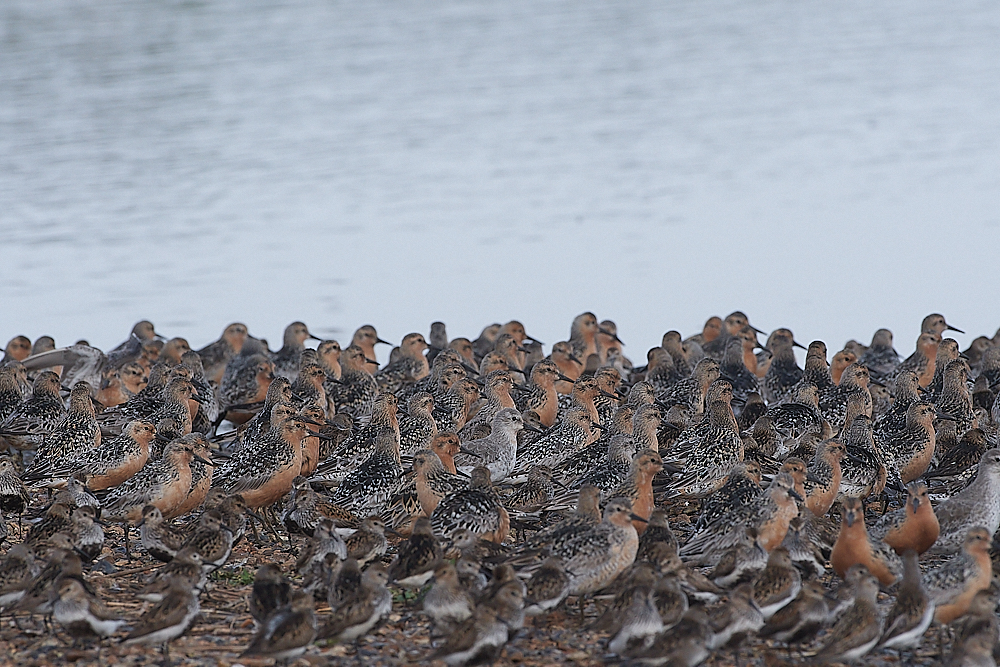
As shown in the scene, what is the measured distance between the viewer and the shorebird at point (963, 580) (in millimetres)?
7176

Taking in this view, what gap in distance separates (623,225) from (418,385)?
38.6ft

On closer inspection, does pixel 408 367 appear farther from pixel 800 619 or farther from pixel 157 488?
pixel 800 619

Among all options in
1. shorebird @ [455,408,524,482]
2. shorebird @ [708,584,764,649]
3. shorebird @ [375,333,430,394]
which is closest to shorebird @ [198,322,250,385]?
shorebird @ [375,333,430,394]

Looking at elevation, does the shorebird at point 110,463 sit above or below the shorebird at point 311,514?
above

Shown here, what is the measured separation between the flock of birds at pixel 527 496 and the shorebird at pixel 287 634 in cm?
1

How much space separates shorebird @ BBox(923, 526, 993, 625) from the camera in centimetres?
718

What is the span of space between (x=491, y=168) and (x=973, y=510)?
67.7ft

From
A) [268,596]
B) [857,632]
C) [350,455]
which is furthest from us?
[350,455]

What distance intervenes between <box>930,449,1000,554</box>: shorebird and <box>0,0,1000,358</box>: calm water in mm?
8159

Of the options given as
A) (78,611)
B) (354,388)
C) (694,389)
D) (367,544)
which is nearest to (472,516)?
(367,544)

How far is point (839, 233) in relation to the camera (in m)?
22.3

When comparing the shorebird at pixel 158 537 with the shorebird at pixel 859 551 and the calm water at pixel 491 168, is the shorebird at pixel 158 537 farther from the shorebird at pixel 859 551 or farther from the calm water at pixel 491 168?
the calm water at pixel 491 168

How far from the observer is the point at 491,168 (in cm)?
2845

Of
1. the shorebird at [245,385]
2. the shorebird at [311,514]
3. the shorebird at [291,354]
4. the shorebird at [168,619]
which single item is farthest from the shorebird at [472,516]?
the shorebird at [291,354]
